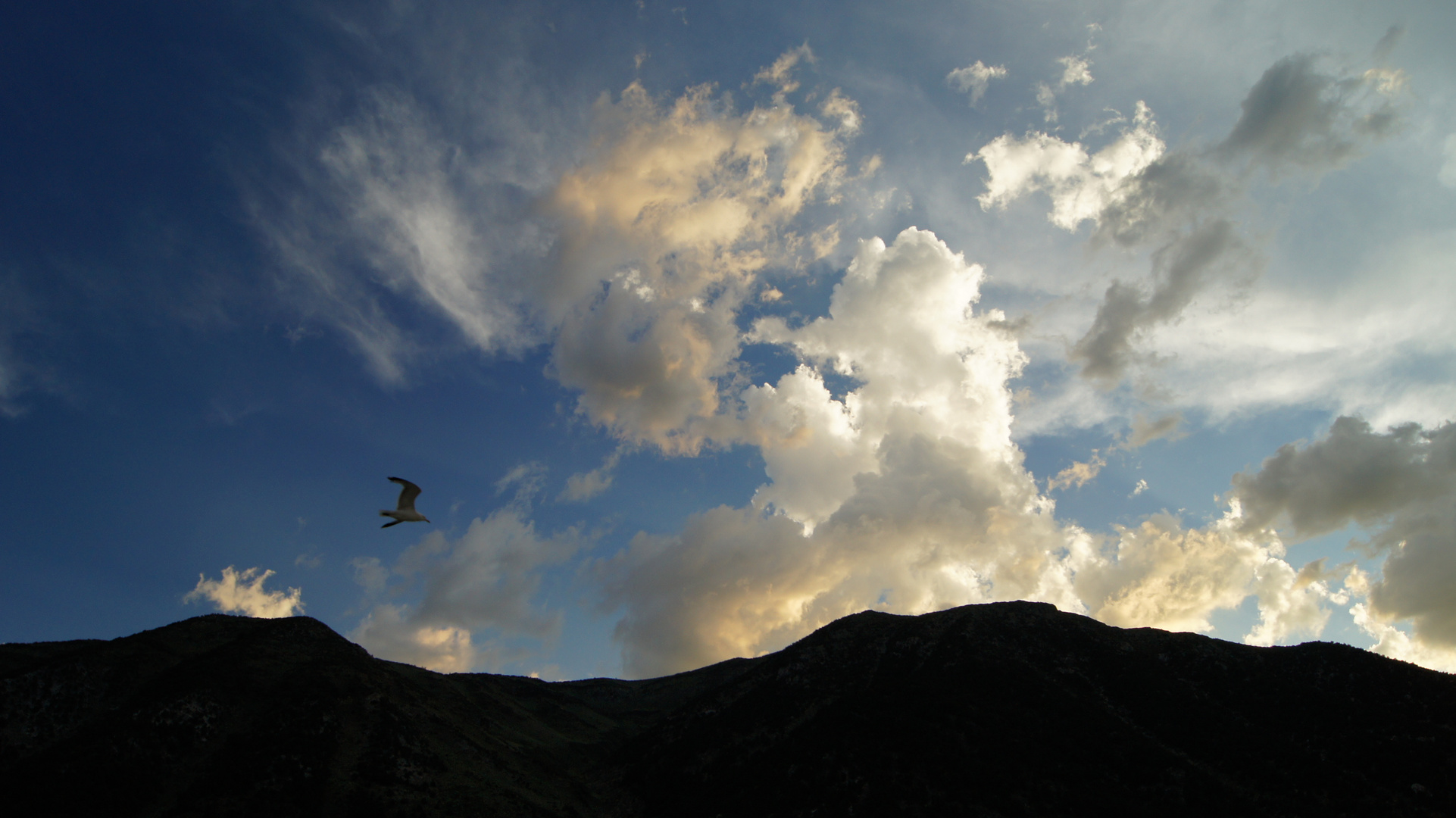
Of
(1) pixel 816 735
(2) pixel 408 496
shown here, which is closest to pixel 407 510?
(2) pixel 408 496

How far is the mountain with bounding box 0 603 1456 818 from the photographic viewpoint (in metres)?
44.6

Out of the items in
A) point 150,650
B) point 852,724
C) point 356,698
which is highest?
point 150,650

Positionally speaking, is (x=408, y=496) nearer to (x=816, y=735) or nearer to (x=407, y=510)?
(x=407, y=510)

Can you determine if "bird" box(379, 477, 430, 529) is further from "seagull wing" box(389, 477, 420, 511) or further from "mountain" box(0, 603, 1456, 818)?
"mountain" box(0, 603, 1456, 818)

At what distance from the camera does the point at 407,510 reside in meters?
27.2

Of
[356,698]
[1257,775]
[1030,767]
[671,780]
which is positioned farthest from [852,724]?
[356,698]

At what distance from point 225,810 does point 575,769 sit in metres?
44.6

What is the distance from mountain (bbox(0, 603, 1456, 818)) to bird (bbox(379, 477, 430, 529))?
3535 centimetres

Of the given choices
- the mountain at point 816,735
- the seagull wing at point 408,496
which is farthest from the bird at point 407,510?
the mountain at point 816,735

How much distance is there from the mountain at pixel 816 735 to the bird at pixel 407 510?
35.4 m

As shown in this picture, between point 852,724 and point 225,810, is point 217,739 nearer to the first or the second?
point 225,810

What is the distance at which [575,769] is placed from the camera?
78438mm

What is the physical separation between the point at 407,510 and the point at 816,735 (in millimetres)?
54053

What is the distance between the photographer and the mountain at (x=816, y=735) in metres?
44.6
